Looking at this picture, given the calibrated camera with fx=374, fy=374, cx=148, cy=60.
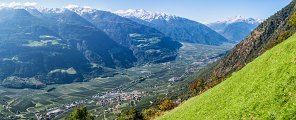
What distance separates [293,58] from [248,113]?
10468 millimetres

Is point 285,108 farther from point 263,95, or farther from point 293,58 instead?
point 293,58

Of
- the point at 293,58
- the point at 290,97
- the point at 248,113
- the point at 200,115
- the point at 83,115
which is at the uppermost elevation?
the point at 293,58

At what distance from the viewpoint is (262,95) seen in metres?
44.3

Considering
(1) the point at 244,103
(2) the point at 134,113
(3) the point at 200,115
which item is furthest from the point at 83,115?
(1) the point at 244,103

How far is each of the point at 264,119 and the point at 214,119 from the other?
11.6m

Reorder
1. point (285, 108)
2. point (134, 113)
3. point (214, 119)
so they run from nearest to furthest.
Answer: point (285, 108) → point (214, 119) → point (134, 113)

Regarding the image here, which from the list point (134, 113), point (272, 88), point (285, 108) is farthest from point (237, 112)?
point (134, 113)

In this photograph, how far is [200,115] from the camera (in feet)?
187

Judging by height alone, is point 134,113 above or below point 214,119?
below

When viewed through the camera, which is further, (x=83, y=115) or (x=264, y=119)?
(x=83, y=115)

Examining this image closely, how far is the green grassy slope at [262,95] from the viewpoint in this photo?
39281mm

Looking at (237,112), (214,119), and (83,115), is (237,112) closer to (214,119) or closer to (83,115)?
(214,119)

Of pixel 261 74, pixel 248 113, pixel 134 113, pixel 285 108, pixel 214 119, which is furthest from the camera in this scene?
pixel 134 113

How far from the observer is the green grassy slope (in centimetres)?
3928
